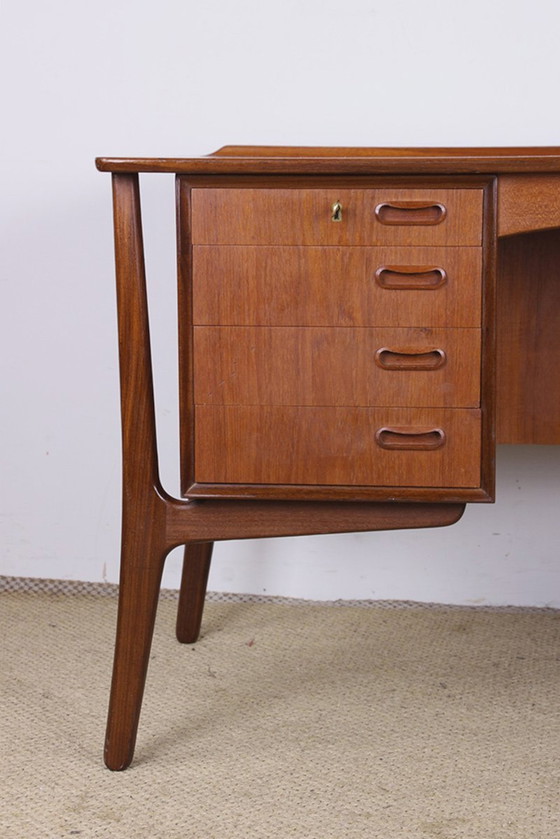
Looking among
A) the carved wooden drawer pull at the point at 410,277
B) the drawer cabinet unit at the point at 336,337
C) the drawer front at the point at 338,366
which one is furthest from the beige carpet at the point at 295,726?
the carved wooden drawer pull at the point at 410,277

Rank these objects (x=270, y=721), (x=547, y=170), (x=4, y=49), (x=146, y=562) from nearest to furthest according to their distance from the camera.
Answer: (x=547, y=170), (x=146, y=562), (x=270, y=721), (x=4, y=49)

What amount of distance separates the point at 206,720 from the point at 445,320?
2.24 ft

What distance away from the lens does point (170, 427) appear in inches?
80.2

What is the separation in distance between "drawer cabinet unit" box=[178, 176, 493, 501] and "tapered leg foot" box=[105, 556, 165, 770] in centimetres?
15

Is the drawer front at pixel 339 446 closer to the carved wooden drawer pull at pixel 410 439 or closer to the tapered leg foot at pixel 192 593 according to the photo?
the carved wooden drawer pull at pixel 410 439

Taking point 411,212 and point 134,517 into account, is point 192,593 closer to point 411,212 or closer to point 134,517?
point 134,517

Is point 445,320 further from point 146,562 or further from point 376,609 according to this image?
point 376,609

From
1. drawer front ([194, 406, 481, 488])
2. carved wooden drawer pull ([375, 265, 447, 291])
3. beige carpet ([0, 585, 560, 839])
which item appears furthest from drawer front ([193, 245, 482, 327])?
beige carpet ([0, 585, 560, 839])

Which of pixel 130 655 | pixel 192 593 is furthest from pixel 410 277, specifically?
pixel 192 593

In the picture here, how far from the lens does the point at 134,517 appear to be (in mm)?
1363

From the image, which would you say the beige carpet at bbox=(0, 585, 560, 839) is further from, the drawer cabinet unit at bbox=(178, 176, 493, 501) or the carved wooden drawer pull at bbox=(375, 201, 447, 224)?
the carved wooden drawer pull at bbox=(375, 201, 447, 224)

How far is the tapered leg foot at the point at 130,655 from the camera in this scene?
1368 mm

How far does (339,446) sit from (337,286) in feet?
0.66

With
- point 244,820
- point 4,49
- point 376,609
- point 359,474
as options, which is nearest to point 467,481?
point 359,474
